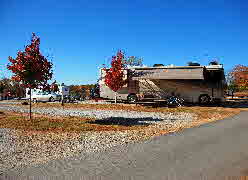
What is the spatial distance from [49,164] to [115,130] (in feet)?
16.1

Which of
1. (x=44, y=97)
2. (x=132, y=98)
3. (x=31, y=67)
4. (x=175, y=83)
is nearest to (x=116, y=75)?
(x=132, y=98)

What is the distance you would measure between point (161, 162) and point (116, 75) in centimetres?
1712

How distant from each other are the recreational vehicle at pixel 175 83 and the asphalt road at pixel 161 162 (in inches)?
523

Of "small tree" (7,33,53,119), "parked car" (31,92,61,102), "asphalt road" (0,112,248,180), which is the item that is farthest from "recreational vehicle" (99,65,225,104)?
"asphalt road" (0,112,248,180)

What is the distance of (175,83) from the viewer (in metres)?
22.8

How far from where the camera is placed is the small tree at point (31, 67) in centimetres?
1192

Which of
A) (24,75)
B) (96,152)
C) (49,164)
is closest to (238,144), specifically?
(96,152)

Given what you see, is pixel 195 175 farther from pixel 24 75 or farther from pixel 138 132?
pixel 24 75

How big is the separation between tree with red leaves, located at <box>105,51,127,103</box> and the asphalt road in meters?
14.8

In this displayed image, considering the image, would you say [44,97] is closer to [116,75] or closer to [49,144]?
[116,75]

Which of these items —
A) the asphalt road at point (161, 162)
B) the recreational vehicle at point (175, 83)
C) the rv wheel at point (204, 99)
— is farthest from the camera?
the rv wheel at point (204, 99)

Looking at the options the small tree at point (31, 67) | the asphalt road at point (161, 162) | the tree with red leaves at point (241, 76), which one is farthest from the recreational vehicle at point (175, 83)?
the tree with red leaves at point (241, 76)

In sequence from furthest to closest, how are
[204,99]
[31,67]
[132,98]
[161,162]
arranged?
[132,98] < [204,99] < [31,67] < [161,162]

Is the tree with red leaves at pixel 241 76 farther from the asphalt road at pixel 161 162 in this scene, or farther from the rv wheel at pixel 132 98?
the asphalt road at pixel 161 162
